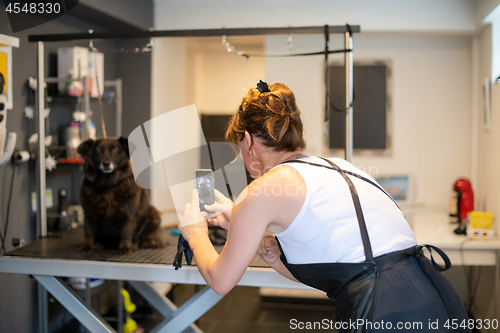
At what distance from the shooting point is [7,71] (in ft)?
6.63

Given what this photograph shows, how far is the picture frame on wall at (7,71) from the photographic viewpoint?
6.46ft

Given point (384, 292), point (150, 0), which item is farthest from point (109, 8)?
point (384, 292)

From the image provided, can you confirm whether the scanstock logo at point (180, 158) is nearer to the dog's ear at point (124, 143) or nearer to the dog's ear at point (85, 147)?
the dog's ear at point (124, 143)

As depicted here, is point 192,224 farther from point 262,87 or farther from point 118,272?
point 118,272

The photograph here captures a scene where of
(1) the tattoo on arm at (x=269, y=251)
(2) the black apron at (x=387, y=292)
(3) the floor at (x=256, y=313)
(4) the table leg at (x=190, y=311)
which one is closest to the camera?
(2) the black apron at (x=387, y=292)

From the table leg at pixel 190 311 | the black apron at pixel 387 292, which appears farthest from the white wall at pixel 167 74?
the black apron at pixel 387 292

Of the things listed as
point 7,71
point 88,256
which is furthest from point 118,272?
point 7,71

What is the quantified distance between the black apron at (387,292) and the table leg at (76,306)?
1.08 meters

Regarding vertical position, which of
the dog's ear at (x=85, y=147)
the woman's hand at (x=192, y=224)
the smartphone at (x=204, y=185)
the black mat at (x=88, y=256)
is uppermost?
the dog's ear at (x=85, y=147)

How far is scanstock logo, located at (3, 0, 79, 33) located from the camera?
2.02m

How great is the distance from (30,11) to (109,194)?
1.17m

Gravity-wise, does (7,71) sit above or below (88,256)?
above

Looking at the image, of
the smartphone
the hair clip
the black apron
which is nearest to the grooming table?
the smartphone

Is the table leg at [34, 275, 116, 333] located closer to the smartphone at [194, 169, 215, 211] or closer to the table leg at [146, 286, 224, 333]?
the table leg at [146, 286, 224, 333]
